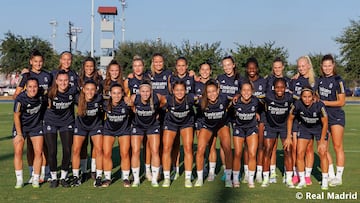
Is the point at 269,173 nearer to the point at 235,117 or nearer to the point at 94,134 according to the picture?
the point at 235,117

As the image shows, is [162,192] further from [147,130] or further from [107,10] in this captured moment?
[107,10]

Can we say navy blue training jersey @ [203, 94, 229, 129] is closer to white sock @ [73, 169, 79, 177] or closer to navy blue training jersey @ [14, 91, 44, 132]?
white sock @ [73, 169, 79, 177]

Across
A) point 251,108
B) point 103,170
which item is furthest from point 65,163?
point 251,108

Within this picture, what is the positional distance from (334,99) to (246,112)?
4.49ft

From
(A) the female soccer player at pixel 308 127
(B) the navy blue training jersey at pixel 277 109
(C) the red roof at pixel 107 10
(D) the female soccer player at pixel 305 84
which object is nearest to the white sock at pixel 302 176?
(A) the female soccer player at pixel 308 127

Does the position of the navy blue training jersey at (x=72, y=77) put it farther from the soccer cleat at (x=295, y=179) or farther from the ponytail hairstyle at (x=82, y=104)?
the soccer cleat at (x=295, y=179)

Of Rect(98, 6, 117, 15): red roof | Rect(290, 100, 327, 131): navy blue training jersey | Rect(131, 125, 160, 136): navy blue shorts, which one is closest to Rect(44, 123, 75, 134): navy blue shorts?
Rect(131, 125, 160, 136): navy blue shorts

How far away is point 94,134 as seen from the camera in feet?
25.2

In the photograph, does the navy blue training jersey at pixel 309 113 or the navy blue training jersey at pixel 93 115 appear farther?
the navy blue training jersey at pixel 93 115

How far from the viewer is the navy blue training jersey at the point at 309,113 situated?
24.0 ft

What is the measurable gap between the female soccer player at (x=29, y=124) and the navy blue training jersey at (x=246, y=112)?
2.96m

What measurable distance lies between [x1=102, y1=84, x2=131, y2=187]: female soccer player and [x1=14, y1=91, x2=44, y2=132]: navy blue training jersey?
99cm

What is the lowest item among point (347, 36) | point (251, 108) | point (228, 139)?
point (228, 139)

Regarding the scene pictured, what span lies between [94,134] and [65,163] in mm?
629
